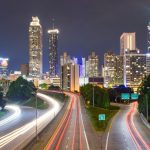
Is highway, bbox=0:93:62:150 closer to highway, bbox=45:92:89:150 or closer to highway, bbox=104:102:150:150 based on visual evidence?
highway, bbox=45:92:89:150

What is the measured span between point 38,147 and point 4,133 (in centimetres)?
2546

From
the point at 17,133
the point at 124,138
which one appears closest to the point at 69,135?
the point at 124,138

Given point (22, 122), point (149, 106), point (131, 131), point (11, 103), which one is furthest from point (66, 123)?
point (11, 103)

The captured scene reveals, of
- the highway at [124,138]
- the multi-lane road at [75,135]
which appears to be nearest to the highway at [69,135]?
the multi-lane road at [75,135]

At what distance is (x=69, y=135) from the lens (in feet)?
286

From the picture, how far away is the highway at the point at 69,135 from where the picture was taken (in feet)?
232

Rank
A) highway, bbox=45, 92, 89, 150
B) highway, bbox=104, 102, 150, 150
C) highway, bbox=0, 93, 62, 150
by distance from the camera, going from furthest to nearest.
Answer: highway, bbox=0, 93, 62, 150, highway, bbox=104, 102, 150, 150, highway, bbox=45, 92, 89, 150

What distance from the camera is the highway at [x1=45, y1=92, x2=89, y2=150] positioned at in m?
70.8

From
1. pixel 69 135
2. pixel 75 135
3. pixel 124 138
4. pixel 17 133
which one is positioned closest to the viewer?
pixel 124 138

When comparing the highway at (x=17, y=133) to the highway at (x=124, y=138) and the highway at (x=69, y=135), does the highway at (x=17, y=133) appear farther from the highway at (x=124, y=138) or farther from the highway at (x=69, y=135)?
the highway at (x=124, y=138)

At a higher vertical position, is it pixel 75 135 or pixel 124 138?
pixel 75 135

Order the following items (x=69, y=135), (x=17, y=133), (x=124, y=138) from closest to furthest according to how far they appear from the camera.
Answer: (x=124, y=138) → (x=69, y=135) → (x=17, y=133)

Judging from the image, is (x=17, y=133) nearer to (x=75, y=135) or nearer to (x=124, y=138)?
(x=75, y=135)

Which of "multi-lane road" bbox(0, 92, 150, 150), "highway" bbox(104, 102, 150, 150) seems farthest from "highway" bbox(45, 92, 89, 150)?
"highway" bbox(104, 102, 150, 150)
